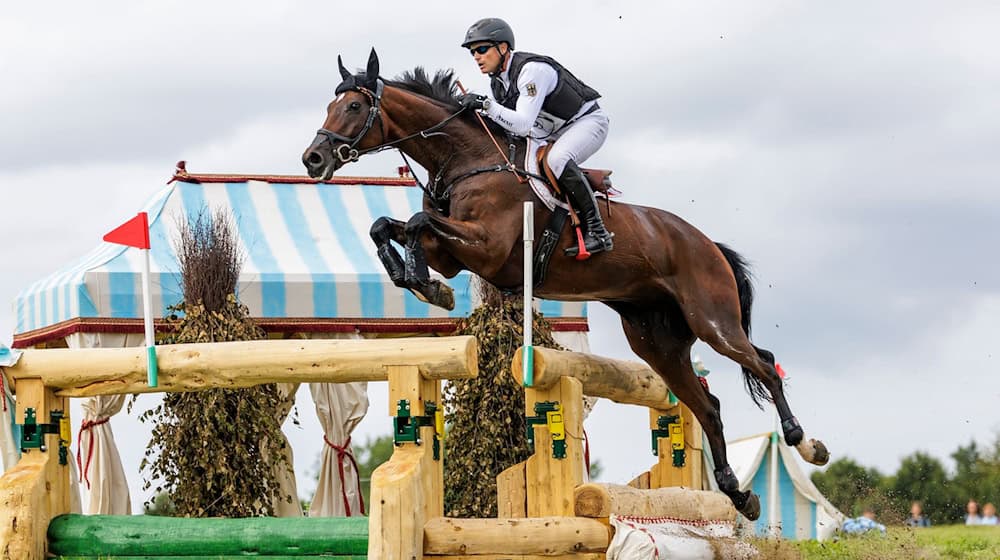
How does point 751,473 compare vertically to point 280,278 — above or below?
below

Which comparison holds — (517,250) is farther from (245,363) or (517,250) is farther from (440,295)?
(245,363)

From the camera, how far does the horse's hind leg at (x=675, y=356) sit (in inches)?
304

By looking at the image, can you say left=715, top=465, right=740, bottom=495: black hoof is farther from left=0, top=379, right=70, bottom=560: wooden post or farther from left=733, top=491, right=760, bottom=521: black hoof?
left=0, top=379, right=70, bottom=560: wooden post

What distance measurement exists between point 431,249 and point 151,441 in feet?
14.7

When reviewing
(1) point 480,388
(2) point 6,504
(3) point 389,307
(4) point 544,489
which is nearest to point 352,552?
(4) point 544,489

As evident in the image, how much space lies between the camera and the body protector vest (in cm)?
684

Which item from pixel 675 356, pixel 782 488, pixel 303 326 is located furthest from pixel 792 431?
pixel 782 488

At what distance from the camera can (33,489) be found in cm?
662

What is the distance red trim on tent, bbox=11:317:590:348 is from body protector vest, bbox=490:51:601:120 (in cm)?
426

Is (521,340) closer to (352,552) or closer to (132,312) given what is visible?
(132,312)

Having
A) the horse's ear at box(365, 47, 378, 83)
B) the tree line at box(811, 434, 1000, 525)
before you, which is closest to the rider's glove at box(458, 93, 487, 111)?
the horse's ear at box(365, 47, 378, 83)

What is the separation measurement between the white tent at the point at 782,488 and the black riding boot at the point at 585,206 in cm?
647

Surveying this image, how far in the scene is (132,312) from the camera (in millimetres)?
10641

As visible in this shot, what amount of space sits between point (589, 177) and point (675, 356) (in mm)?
1257
